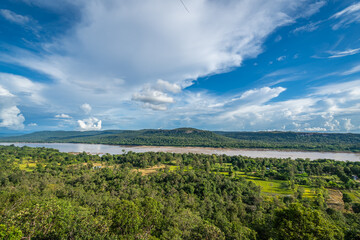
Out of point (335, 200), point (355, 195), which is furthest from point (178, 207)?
point (355, 195)

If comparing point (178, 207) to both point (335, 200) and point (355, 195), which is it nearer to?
point (335, 200)

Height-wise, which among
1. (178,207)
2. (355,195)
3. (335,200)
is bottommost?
(335,200)

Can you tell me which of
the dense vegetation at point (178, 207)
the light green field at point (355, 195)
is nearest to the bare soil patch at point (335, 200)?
the dense vegetation at point (178, 207)

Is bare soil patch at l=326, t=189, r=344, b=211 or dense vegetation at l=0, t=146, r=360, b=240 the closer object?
dense vegetation at l=0, t=146, r=360, b=240

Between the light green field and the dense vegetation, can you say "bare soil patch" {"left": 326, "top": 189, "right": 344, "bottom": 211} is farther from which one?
the light green field

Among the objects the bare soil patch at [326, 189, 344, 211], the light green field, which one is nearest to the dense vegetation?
the light green field

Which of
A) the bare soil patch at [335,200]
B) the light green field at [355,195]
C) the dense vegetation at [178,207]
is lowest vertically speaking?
the bare soil patch at [335,200]

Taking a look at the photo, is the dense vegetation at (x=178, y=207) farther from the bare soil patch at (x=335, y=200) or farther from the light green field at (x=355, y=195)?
the bare soil patch at (x=335, y=200)

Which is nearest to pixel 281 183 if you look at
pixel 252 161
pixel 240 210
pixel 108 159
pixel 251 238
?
pixel 252 161

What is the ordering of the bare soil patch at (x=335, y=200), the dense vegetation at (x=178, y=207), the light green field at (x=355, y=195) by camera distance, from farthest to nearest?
the light green field at (x=355, y=195), the bare soil patch at (x=335, y=200), the dense vegetation at (x=178, y=207)
